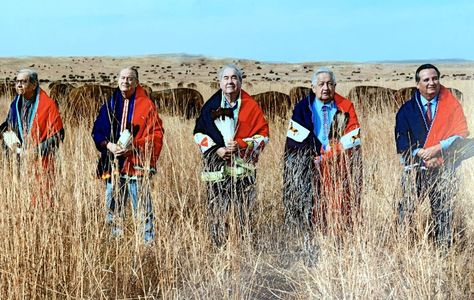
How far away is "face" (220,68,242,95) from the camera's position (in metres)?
5.79

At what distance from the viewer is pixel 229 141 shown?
18.9 feet

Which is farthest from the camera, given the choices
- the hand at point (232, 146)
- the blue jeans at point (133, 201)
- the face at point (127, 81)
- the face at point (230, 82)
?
the face at point (127, 81)

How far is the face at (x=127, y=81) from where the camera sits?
19.6ft

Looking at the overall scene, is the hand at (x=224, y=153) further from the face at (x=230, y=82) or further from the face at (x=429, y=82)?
the face at (x=429, y=82)

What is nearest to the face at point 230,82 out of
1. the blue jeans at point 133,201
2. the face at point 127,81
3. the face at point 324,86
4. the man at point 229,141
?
the man at point 229,141

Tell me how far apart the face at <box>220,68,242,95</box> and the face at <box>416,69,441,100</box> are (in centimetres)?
141

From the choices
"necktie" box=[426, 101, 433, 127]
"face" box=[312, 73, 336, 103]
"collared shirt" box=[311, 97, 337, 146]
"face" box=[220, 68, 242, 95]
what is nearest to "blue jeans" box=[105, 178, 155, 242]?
"face" box=[220, 68, 242, 95]

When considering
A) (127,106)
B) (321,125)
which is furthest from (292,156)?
(127,106)

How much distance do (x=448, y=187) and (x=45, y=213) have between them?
9.67ft

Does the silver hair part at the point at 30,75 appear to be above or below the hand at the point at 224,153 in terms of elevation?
above

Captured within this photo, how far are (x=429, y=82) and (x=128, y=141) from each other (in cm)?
237

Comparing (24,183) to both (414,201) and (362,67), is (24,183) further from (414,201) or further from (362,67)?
(362,67)

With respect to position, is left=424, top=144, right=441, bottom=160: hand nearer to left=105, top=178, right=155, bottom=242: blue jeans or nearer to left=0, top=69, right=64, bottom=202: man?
left=105, top=178, right=155, bottom=242: blue jeans

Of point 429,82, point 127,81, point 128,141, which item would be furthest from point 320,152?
point 127,81
